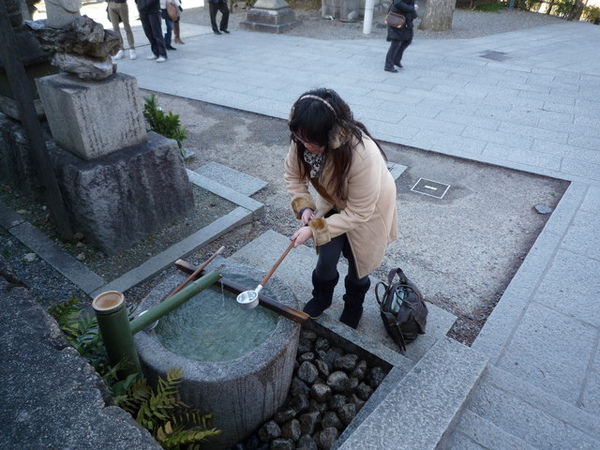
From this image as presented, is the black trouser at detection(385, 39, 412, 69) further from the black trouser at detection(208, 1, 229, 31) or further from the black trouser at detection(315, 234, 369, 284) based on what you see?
the black trouser at detection(315, 234, 369, 284)

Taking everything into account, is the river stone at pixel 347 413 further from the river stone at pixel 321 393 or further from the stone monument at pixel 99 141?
the stone monument at pixel 99 141

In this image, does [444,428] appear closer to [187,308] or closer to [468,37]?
[187,308]

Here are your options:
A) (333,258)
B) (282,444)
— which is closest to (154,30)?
(333,258)

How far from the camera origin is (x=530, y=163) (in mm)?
5516

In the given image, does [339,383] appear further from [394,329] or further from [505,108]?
[505,108]

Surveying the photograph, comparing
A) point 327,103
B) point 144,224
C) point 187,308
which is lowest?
point 144,224

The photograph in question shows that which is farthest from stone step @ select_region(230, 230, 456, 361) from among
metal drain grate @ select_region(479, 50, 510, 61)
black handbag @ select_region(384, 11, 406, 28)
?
metal drain grate @ select_region(479, 50, 510, 61)

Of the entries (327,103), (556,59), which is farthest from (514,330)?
(556,59)

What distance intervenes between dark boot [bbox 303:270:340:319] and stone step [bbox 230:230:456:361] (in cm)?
6

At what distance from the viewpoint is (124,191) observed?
3580 millimetres

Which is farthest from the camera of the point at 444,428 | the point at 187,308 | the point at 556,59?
the point at 556,59

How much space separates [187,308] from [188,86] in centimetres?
662

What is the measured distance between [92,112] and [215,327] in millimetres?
2008

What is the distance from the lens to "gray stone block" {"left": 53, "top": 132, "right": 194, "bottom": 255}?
340 cm
